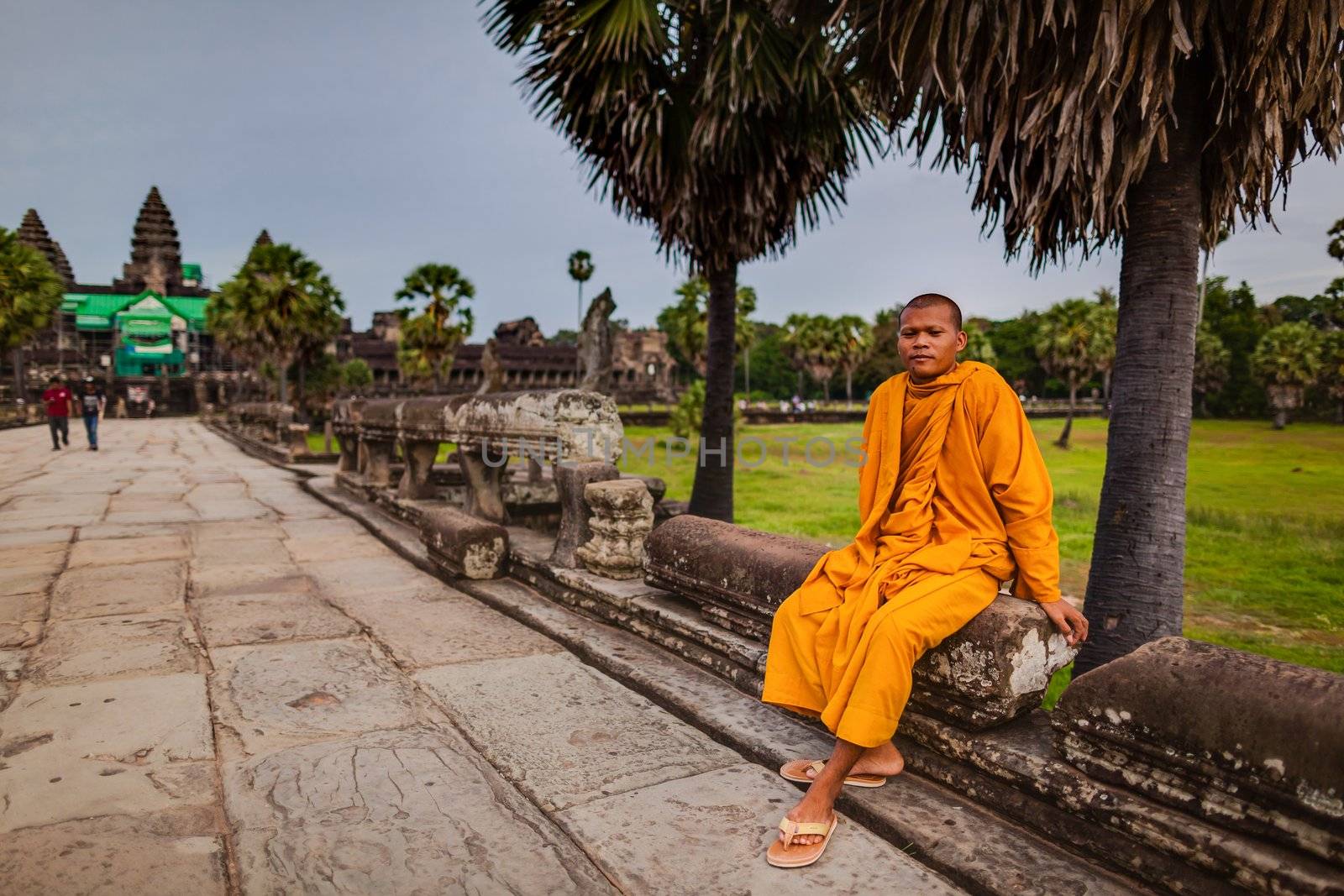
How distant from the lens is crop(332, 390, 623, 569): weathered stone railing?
4.84 meters

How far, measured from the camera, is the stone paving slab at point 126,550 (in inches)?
229

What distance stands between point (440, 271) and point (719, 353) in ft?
89.3

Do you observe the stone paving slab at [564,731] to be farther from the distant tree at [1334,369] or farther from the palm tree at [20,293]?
the palm tree at [20,293]

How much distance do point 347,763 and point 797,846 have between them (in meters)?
1.48

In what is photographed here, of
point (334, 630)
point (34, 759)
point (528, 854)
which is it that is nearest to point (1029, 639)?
point (528, 854)

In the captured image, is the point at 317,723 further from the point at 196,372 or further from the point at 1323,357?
the point at 196,372

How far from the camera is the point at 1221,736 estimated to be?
170 cm

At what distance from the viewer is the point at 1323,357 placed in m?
18.1

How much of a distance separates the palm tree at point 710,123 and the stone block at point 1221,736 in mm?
4912

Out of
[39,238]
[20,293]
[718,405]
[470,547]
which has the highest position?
[39,238]

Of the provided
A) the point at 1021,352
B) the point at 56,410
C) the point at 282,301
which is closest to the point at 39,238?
the point at 282,301

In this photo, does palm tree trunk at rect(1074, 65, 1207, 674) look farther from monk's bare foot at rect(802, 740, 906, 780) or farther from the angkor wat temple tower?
the angkor wat temple tower

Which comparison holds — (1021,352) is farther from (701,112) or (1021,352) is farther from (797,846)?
(797,846)

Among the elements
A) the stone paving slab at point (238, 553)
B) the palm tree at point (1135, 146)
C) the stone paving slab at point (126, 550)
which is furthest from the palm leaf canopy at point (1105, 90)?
the stone paving slab at point (126, 550)
